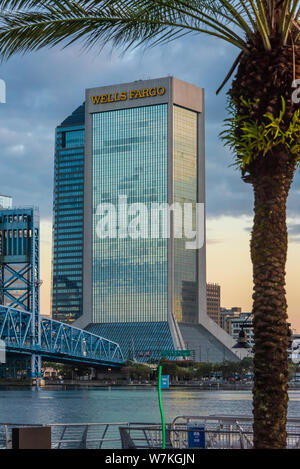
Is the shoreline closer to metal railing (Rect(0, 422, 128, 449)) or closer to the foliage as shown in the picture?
metal railing (Rect(0, 422, 128, 449))

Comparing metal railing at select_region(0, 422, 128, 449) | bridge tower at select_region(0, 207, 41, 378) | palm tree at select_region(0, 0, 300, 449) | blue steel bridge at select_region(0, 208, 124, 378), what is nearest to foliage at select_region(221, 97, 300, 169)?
palm tree at select_region(0, 0, 300, 449)

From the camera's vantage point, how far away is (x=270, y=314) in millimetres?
14867

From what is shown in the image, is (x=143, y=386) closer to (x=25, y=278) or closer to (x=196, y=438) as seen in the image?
(x=25, y=278)

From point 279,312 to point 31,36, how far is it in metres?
6.92

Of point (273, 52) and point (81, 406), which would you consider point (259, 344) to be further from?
point (81, 406)

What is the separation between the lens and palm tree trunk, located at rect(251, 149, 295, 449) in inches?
581

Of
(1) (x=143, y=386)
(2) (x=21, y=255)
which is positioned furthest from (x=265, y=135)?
(1) (x=143, y=386)

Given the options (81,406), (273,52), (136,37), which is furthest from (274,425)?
(81,406)

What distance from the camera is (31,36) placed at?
16719 millimetres

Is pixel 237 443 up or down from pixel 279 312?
down

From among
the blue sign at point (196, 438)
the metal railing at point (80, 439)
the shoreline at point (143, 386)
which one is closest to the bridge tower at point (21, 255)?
the shoreline at point (143, 386)

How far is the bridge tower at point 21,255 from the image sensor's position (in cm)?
17950

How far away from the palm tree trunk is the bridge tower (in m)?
164

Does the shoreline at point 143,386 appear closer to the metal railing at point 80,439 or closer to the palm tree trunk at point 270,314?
the metal railing at point 80,439
